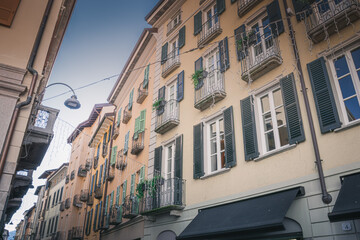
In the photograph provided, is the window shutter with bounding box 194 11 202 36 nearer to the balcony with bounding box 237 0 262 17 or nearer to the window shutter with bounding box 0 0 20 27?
the balcony with bounding box 237 0 262 17

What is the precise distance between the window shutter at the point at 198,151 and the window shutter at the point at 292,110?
3.85 m

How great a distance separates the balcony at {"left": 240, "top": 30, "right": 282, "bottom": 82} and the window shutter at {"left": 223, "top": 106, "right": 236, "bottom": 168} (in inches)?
52.9

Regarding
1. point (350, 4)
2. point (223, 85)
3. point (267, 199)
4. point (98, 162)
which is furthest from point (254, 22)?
point (98, 162)

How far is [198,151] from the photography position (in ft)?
37.9

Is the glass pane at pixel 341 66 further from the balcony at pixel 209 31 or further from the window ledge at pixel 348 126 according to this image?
the balcony at pixel 209 31

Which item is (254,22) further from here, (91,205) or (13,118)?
(91,205)

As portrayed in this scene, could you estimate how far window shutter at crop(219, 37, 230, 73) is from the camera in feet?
37.5

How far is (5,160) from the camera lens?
775cm

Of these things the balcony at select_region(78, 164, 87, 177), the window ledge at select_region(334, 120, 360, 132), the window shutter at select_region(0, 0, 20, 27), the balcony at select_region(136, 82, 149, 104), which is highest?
the balcony at select_region(136, 82, 149, 104)

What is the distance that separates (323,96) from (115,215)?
46.8 ft

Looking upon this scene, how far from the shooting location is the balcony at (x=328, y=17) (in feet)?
24.7

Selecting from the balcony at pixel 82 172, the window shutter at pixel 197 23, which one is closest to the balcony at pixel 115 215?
the window shutter at pixel 197 23

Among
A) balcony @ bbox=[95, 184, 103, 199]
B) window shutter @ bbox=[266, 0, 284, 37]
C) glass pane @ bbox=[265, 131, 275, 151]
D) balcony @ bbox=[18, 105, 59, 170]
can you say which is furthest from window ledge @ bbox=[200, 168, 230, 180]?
balcony @ bbox=[95, 184, 103, 199]

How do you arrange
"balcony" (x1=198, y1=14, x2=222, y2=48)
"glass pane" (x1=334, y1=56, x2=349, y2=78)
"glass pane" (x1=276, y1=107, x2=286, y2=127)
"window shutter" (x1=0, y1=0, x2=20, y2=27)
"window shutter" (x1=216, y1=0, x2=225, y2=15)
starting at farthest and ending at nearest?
"window shutter" (x1=216, y1=0, x2=225, y2=15)
"balcony" (x1=198, y1=14, x2=222, y2=48)
"window shutter" (x1=0, y1=0, x2=20, y2=27)
"glass pane" (x1=276, y1=107, x2=286, y2=127)
"glass pane" (x1=334, y1=56, x2=349, y2=78)
